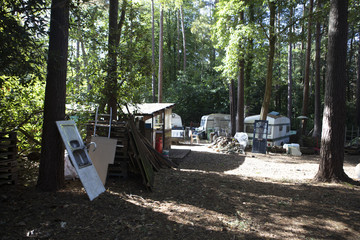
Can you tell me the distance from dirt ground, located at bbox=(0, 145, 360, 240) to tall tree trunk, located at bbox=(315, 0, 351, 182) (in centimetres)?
71

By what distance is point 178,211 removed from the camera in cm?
449

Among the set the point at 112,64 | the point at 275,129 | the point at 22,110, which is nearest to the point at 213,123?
the point at 275,129

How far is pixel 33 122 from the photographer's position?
6516 millimetres

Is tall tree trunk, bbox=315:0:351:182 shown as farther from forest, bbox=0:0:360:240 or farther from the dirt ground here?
the dirt ground

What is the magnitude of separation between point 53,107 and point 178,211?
2.78 m

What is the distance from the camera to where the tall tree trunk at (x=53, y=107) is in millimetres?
4652

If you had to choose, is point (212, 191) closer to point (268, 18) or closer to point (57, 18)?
point (57, 18)

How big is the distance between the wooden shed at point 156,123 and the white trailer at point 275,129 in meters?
7.56

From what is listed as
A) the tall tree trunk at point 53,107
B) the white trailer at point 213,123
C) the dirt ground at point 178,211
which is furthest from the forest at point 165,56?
the white trailer at point 213,123

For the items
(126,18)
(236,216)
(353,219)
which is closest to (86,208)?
(236,216)

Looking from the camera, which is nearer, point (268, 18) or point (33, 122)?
point (33, 122)

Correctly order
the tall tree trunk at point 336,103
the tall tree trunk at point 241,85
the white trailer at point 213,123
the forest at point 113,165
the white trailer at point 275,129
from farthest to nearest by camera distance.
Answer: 1. the white trailer at point 213,123
2. the white trailer at point 275,129
3. the tall tree trunk at point 241,85
4. the tall tree trunk at point 336,103
5. the forest at point 113,165

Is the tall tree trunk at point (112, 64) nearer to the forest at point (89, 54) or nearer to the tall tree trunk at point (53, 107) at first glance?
the forest at point (89, 54)

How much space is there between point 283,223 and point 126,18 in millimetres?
7910
